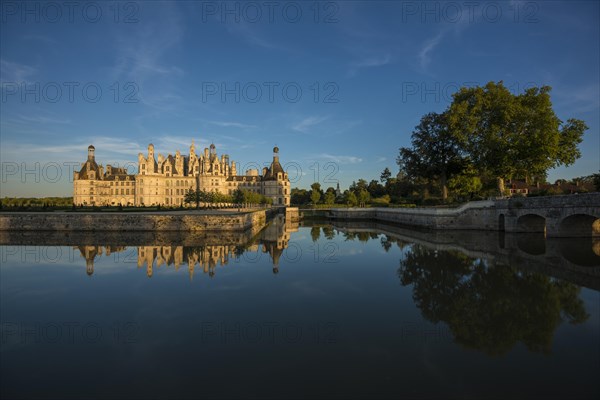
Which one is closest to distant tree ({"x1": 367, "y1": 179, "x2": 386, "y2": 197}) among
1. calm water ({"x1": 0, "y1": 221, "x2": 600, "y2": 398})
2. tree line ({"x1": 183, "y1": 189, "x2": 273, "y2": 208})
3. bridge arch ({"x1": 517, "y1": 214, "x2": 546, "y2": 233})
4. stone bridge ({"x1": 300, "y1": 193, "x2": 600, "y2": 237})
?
tree line ({"x1": 183, "y1": 189, "x2": 273, "y2": 208})

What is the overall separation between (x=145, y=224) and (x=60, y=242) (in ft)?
22.7

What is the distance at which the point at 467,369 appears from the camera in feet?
20.2

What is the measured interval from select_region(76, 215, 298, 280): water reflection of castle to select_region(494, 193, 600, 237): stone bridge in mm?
17652

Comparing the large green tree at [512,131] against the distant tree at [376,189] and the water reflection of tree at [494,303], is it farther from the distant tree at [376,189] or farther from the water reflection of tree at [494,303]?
the distant tree at [376,189]

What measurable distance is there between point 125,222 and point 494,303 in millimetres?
29330

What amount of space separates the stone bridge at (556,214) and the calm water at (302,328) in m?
6.47

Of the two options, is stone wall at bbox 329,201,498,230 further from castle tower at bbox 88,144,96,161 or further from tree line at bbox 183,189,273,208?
castle tower at bbox 88,144,96,161

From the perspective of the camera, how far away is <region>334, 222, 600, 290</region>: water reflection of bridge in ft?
45.1

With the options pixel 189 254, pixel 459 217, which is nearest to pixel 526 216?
pixel 459 217

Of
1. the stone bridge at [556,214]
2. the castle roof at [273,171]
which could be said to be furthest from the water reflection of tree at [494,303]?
the castle roof at [273,171]

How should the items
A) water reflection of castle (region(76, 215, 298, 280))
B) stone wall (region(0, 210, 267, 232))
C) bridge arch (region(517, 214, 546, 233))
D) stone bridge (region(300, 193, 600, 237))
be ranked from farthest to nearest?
stone wall (region(0, 210, 267, 232))
bridge arch (region(517, 214, 546, 233))
stone bridge (region(300, 193, 600, 237))
water reflection of castle (region(76, 215, 298, 280))

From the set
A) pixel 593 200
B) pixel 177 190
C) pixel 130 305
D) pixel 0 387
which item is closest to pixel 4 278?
pixel 130 305

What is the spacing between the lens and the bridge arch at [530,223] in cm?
2703

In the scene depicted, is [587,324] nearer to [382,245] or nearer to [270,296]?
[270,296]
